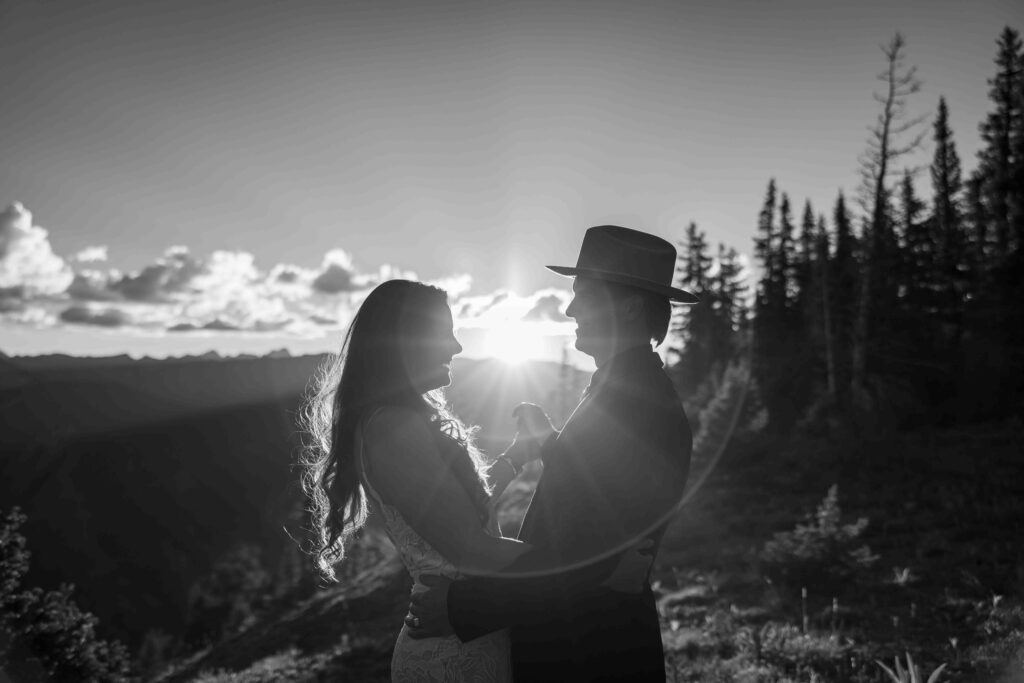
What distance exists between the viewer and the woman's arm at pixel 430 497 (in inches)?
103

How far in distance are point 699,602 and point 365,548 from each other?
63191 millimetres

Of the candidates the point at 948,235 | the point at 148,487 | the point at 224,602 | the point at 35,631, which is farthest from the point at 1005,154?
the point at 148,487

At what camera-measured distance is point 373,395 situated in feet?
9.42

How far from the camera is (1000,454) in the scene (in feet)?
65.5

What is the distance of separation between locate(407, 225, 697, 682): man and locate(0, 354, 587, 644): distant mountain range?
255 feet

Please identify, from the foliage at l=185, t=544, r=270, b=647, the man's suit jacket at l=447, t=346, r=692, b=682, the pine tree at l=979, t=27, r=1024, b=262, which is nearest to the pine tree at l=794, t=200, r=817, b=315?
the pine tree at l=979, t=27, r=1024, b=262

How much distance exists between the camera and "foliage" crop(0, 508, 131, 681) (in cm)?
2381

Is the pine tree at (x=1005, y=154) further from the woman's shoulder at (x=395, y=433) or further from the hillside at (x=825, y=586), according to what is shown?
the woman's shoulder at (x=395, y=433)

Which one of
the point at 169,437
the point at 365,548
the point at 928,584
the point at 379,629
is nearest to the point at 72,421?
the point at 169,437

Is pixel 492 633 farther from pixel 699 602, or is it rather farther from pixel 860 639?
pixel 699 602

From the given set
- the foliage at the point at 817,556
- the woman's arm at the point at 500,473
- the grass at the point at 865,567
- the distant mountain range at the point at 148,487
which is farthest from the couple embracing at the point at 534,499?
the distant mountain range at the point at 148,487

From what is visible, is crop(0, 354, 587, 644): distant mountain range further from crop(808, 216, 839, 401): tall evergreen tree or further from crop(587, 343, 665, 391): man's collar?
crop(587, 343, 665, 391): man's collar

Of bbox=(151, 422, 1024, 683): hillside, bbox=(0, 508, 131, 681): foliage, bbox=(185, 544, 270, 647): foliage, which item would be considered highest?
bbox=(151, 422, 1024, 683): hillside

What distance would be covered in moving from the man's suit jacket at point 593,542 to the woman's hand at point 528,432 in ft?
2.08
